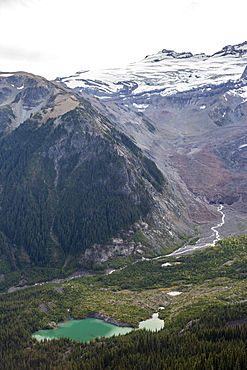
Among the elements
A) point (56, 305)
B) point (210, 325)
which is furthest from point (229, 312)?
point (56, 305)

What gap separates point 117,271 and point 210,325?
62768 millimetres

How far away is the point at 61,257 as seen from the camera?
14738cm

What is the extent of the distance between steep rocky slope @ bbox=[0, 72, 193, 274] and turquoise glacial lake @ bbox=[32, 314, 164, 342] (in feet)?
161

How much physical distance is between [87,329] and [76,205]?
77.6 metres

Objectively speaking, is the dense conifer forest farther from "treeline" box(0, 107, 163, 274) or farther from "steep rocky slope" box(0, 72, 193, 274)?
"treeline" box(0, 107, 163, 274)

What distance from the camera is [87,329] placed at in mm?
92000

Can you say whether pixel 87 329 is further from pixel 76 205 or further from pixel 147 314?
pixel 76 205

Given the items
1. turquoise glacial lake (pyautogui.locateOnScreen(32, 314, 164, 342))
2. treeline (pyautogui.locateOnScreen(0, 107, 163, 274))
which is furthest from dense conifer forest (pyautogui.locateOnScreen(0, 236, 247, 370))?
treeline (pyautogui.locateOnScreen(0, 107, 163, 274))

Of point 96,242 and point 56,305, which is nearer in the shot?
point 56,305

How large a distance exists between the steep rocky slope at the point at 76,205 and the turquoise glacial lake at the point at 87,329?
1931 inches

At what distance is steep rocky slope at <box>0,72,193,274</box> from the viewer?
491 feet

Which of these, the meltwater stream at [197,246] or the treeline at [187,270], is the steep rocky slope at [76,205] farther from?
the treeline at [187,270]

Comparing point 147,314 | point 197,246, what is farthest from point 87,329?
point 197,246

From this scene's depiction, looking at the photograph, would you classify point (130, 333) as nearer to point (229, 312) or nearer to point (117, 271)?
point (229, 312)
